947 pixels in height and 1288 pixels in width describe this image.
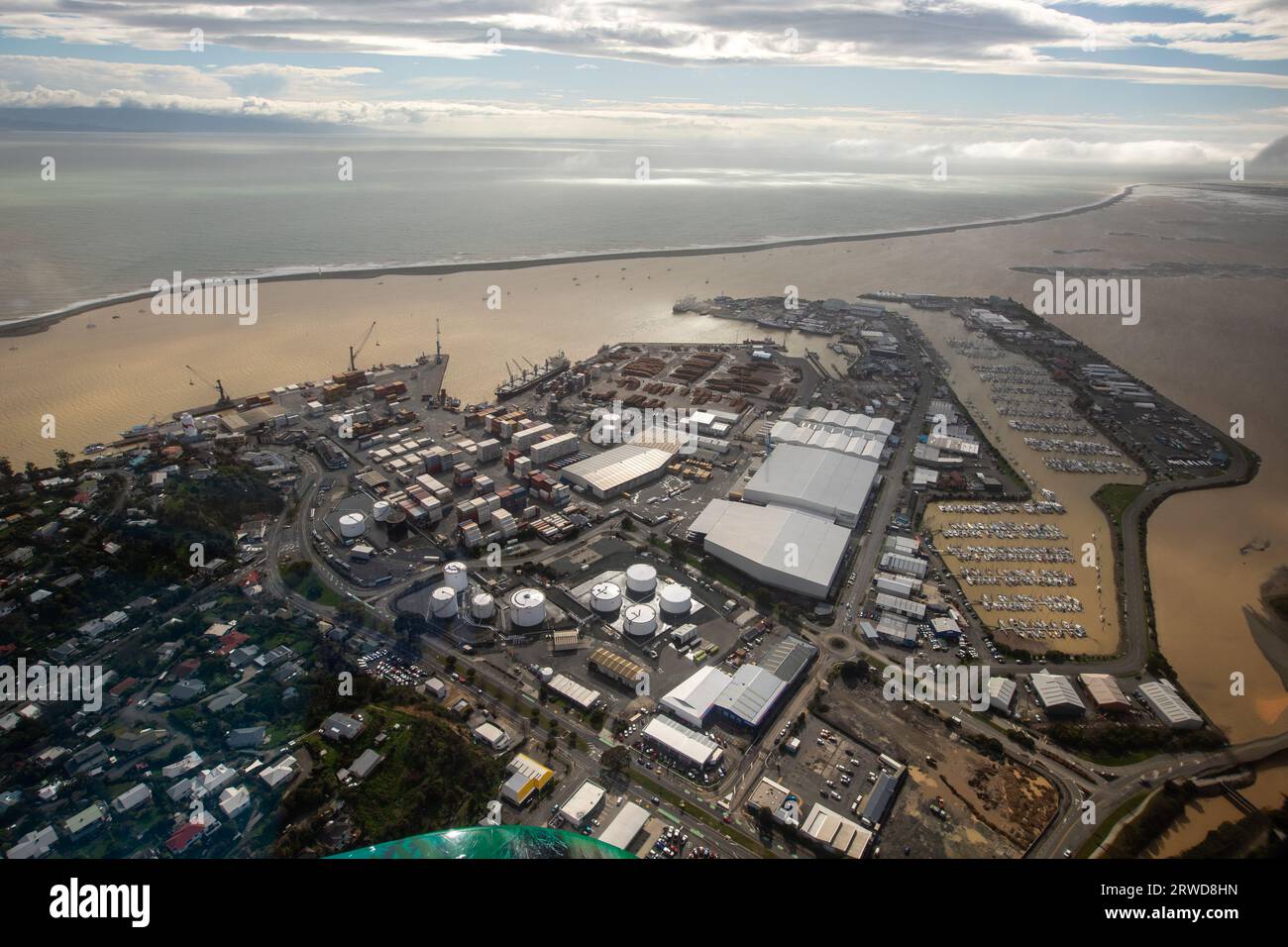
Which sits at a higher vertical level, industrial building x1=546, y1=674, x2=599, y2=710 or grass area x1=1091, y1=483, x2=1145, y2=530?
grass area x1=1091, y1=483, x2=1145, y2=530

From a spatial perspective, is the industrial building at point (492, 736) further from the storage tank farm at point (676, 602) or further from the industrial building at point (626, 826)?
the storage tank farm at point (676, 602)

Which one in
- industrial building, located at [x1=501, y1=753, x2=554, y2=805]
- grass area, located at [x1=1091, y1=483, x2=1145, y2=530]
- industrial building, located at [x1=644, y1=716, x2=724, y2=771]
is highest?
grass area, located at [x1=1091, y1=483, x2=1145, y2=530]

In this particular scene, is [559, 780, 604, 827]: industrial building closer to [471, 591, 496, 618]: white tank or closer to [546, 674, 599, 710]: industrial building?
[546, 674, 599, 710]: industrial building

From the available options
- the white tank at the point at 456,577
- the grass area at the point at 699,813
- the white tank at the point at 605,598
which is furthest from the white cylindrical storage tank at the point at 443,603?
the grass area at the point at 699,813

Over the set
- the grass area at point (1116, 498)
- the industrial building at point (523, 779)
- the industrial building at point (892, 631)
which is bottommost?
the industrial building at point (523, 779)

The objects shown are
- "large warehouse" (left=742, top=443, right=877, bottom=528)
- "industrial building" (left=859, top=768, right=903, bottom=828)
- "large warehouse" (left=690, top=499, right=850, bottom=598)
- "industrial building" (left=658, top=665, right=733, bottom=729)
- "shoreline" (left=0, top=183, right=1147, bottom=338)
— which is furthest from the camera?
"shoreline" (left=0, top=183, right=1147, bottom=338)

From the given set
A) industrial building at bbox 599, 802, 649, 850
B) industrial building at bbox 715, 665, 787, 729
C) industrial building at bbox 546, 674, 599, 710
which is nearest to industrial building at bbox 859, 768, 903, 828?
industrial building at bbox 715, 665, 787, 729

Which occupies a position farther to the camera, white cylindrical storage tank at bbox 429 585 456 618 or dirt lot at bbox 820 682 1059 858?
white cylindrical storage tank at bbox 429 585 456 618
